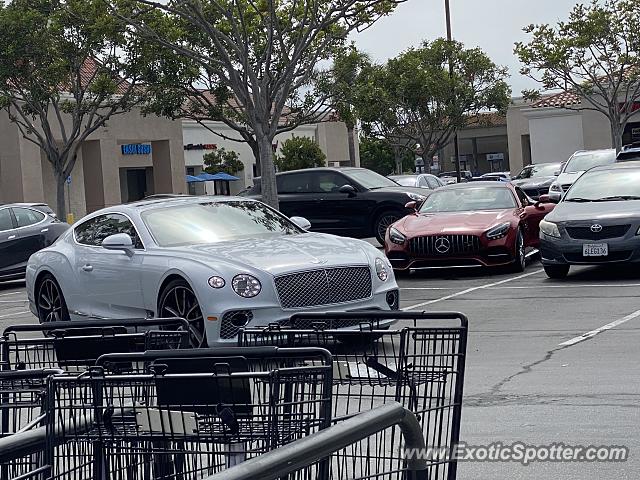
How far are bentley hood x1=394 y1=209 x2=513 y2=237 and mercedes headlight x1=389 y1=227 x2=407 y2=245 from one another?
0.08 metres

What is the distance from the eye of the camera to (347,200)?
23484 millimetres

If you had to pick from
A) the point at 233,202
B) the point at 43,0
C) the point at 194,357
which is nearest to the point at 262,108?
the point at 43,0

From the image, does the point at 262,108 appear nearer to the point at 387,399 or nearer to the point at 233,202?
the point at 233,202

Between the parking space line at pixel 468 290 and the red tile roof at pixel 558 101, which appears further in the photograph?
the red tile roof at pixel 558 101

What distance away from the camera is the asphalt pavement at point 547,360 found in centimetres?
673

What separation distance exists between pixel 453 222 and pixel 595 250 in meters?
2.56

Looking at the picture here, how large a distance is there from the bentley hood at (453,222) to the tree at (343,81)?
67.9ft

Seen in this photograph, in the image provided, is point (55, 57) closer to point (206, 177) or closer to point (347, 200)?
point (347, 200)

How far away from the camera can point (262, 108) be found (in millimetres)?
25328

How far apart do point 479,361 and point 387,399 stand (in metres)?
5.18

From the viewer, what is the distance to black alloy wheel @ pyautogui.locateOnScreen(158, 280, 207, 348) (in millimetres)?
10568

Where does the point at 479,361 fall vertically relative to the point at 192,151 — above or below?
below

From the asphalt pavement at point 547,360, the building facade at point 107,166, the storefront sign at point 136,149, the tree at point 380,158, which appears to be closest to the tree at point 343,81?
the building facade at point 107,166

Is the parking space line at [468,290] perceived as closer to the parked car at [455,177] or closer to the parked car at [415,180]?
the parked car at [415,180]
